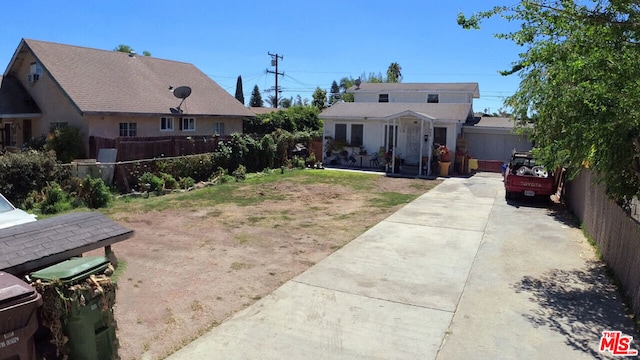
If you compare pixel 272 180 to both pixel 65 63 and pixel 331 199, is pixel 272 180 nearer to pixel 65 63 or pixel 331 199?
Result: pixel 331 199

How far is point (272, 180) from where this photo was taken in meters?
19.9

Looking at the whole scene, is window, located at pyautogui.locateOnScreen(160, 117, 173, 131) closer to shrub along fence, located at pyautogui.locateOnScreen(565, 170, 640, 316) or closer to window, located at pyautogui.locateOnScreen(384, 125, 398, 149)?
window, located at pyautogui.locateOnScreen(384, 125, 398, 149)

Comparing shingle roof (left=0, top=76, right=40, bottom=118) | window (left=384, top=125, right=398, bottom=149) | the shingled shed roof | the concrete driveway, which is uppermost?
shingle roof (left=0, top=76, right=40, bottom=118)

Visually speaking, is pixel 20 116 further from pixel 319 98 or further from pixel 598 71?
pixel 319 98

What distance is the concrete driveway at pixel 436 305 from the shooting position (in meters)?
5.32

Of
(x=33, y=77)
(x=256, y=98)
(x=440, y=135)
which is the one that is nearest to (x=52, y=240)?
(x=33, y=77)

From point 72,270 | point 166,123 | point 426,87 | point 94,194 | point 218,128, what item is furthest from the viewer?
point 426,87

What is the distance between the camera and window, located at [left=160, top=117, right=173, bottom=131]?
77.5 feet

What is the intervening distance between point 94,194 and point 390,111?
698 inches

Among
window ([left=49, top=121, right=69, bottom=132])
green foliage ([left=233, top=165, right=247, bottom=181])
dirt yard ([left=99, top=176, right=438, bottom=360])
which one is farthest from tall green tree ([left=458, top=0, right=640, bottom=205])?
window ([left=49, top=121, right=69, bottom=132])

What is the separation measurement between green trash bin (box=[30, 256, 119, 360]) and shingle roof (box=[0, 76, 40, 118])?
2035 centimetres

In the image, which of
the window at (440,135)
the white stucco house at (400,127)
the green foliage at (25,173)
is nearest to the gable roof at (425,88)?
the white stucco house at (400,127)

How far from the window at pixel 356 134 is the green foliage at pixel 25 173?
1638 centimetres

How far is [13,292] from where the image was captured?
3.85 m
